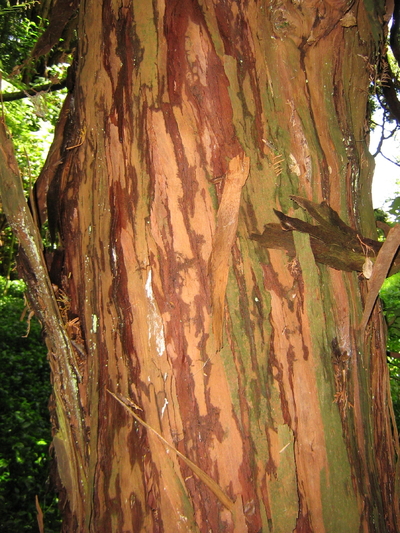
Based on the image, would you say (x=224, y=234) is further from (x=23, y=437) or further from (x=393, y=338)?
(x=23, y=437)

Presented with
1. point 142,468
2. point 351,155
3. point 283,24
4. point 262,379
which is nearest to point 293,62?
point 283,24

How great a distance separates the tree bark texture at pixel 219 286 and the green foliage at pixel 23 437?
4.62 ft

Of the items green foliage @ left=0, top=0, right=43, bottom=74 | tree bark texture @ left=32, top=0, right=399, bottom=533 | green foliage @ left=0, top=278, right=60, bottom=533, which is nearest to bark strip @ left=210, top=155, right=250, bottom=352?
tree bark texture @ left=32, top=0, right=399, bottom=533

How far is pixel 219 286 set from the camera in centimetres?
97

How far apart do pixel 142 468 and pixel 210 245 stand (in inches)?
22.6

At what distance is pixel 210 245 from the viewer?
3.26 ft

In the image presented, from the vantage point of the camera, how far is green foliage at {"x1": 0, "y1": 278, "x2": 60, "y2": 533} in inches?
155

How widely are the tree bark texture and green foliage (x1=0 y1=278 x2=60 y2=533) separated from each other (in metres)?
1.41

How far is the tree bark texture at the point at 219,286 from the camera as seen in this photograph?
0.93 meters

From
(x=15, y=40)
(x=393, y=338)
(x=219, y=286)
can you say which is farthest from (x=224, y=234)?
(x=15, y=40)

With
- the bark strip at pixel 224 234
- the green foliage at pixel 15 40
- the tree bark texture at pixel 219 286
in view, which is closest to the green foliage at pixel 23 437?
the tree bark texture at pixel 219 286

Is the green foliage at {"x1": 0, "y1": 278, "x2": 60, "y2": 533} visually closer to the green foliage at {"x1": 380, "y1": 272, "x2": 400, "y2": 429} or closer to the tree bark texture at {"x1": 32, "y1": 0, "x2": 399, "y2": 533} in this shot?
the tree bark texture at {"x1": 32, "y1": 0, "x2": 399, "y2": 533}

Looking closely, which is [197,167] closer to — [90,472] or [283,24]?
[283,24]

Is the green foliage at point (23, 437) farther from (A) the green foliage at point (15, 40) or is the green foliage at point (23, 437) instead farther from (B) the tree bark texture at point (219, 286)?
(A) the green foliage at point (15, 40)
